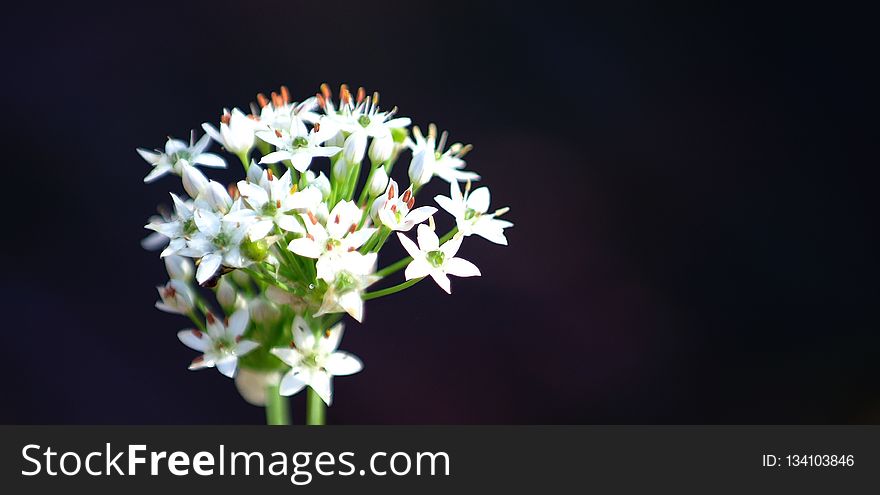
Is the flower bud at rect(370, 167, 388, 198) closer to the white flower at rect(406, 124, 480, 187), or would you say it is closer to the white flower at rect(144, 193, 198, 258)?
the white flower at rect(406, 124, 480, 187)

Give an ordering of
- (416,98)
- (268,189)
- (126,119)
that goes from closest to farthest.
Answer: (268,189)
(126,119)
(416,98)

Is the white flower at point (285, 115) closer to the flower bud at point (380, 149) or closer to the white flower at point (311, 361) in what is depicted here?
the flower bud at point (380, 149)

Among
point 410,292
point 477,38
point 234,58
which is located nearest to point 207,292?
point 410,292

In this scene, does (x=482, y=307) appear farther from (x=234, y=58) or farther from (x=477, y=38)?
(x=234, y=58)

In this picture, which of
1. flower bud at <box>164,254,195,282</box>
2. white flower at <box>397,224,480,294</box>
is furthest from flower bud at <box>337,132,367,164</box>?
flower bud at <box>164,254,195,282</box>

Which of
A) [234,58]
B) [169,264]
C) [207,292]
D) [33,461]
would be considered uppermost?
[234,58]

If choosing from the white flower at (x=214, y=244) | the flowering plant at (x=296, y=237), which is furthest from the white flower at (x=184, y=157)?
the white flower at (x=214, y=244)

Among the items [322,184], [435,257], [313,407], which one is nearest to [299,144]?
[322,184]
